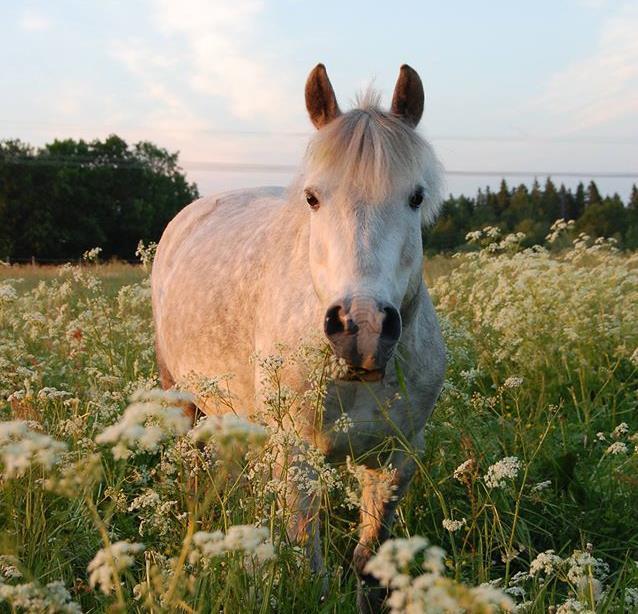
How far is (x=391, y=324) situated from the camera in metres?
2.67

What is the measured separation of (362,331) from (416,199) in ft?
3.27

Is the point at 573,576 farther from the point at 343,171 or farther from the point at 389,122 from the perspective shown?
the point at 389,122

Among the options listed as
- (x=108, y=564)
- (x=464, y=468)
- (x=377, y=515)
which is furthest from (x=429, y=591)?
(x=377, y=515)

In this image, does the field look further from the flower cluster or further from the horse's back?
the horse's back

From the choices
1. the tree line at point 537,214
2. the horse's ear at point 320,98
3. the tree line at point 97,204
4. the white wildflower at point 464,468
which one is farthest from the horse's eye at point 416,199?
the tree line at point 97,204

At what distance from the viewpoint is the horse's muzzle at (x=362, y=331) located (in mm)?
2615

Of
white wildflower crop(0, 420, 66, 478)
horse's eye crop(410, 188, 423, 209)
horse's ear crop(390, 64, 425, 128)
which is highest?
horse's ear crop(390, 64, 425, 128)

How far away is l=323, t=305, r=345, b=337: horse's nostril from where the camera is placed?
2.69m

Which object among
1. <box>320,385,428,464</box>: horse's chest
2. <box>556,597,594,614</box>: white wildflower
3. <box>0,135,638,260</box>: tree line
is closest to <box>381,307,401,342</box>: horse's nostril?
<box>320,385,428,464</box>: horse's chest

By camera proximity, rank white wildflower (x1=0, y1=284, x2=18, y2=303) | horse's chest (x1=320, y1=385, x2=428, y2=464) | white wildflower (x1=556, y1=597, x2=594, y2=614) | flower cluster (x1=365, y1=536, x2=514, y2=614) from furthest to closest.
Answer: white wildflower (x1=0, y1=284, x2=18, y2=303) < horse's chest (x1=320, y1=385, x2=428, y2=464) < white wildflower (x1=556, y1=597, x2=594, y2=614) < flower cluster (x1=365, y1=536, x2=514, y2=614)

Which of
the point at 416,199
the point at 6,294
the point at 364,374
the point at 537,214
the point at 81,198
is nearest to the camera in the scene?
the point at 364,374

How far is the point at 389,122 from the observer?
3.44 metres

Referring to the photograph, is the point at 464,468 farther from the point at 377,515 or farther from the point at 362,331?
the point at 377,515

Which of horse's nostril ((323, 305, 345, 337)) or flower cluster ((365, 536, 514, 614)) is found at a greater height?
horse's nostril ((323, 305, 345, 337))
